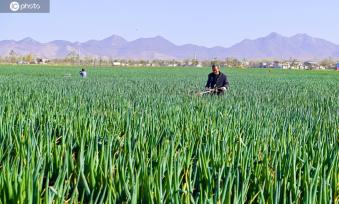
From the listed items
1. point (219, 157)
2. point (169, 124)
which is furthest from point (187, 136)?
point (219, 157)

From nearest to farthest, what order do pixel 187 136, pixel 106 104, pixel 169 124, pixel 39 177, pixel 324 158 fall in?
pixel 39 177, pixel 324 158, pixel 187 136, pixel 169 124, pixel 106 104

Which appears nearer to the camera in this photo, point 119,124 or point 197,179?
point 197,179

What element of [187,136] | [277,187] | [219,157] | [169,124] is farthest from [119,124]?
[277,187]

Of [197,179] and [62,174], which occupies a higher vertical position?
[62,174]

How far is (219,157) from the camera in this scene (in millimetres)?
3535

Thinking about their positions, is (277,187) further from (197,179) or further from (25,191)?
(25,191)

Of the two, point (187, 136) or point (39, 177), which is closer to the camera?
point (39, 177)

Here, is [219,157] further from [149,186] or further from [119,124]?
[119,124]

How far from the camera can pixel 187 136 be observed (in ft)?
15.2

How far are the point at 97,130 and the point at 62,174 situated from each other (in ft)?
6.96

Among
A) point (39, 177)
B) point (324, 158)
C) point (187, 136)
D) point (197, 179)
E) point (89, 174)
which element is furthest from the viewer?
point (187, 136)

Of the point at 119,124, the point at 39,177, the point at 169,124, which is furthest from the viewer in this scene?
the point at 119,124

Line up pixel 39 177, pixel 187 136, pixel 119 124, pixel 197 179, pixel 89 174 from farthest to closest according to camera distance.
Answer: pixel 119 124 → pixel 187 136 → pixel 197 179 → pixel 89 174 → pixel 39 177

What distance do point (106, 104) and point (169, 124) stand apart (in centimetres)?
324
